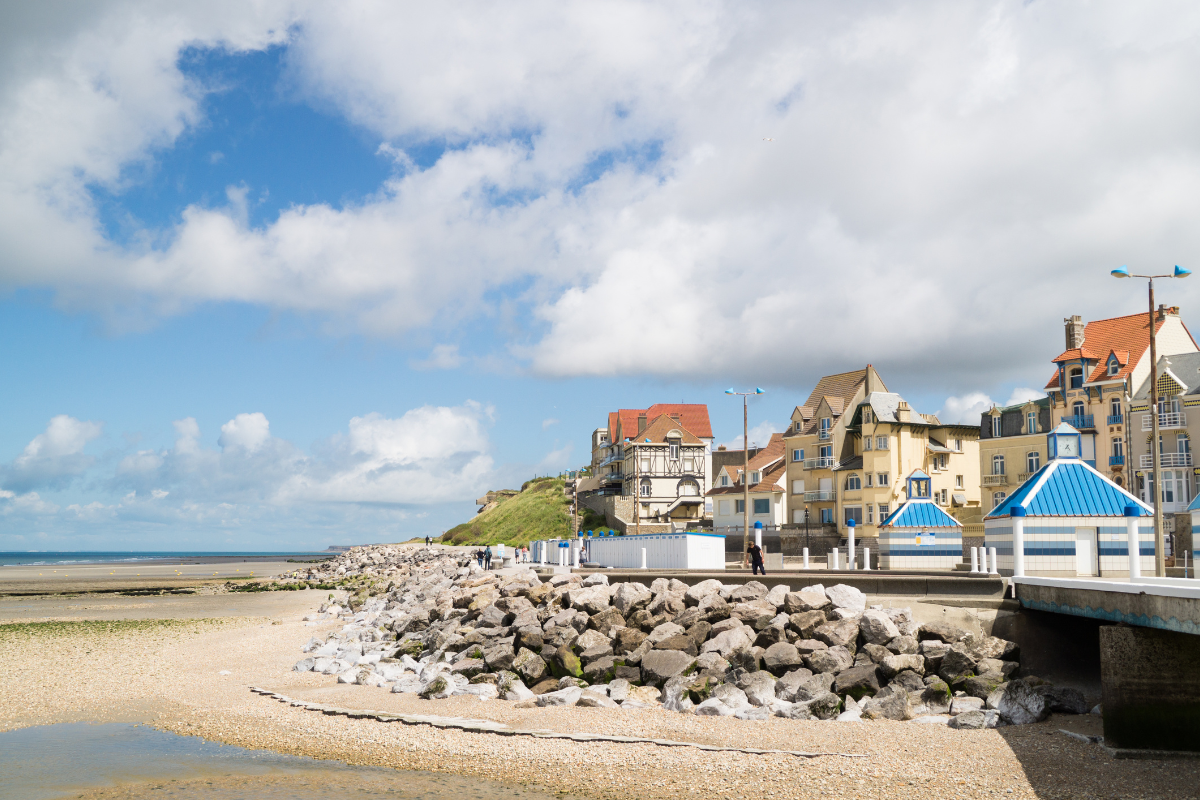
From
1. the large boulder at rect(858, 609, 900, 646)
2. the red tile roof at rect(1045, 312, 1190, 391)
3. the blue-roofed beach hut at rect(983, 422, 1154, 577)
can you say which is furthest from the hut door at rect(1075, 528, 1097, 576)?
the red tile roof at rect(1045, 312, 1190, 391)

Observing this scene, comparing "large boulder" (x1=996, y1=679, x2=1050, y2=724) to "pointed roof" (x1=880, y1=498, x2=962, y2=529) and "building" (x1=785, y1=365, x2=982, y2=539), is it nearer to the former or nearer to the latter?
"pointed roof" (x1=880, y1=498, x2=962, y2=529)

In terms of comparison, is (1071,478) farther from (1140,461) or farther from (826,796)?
(1140,461)

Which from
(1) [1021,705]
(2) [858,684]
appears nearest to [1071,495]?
(1) [1021,705]

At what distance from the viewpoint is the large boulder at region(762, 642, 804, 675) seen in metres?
19.6

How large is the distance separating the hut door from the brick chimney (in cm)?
3486

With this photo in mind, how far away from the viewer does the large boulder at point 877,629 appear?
19922 mm

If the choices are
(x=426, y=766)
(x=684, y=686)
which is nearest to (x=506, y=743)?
(x=426, y=766)

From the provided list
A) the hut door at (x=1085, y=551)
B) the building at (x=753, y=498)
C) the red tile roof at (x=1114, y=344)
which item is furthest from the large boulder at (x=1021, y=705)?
the building at (x=753, y=498)

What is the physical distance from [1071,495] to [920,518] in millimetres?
10500

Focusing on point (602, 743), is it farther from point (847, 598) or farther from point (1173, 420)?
point (1173, 420)

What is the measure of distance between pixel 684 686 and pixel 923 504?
64.7ft

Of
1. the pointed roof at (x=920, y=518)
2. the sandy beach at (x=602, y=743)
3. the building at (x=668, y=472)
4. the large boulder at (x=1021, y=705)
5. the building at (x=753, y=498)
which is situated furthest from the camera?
the building at (x=668, y=472)

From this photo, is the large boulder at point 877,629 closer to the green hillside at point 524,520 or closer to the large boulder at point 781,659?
the large boulder at point 781,659

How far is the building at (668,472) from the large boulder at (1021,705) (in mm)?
60082
